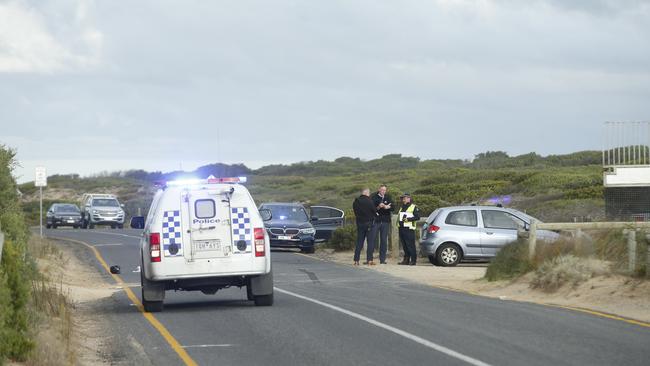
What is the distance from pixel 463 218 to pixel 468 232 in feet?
1.24

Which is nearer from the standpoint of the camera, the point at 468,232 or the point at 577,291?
the point at 577,291

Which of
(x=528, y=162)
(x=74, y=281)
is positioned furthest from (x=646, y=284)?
(x=528, y=162)

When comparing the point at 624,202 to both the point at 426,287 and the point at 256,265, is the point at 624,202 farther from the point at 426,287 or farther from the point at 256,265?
the point at 256,265

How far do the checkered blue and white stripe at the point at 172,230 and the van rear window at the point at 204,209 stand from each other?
0.29 metres

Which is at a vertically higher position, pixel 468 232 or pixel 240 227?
pixel 240 227

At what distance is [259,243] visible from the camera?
17.1 meters

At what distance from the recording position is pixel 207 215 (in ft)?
55.9

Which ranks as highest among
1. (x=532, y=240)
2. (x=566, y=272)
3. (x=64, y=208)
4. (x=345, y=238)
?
(x=64, y=208)

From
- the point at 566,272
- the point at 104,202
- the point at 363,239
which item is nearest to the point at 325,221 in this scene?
the point at 363,239

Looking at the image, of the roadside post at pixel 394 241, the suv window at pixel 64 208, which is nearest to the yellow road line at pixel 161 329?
the roadside post at pixel 394 241

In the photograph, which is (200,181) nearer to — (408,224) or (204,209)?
(204,209)

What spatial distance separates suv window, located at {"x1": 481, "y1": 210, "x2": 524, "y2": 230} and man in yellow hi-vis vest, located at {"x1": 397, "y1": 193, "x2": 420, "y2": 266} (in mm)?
1723

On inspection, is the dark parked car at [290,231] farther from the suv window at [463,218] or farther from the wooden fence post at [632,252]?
the wooden fence post at [632,252]

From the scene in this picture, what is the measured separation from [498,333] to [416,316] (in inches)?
91.4
